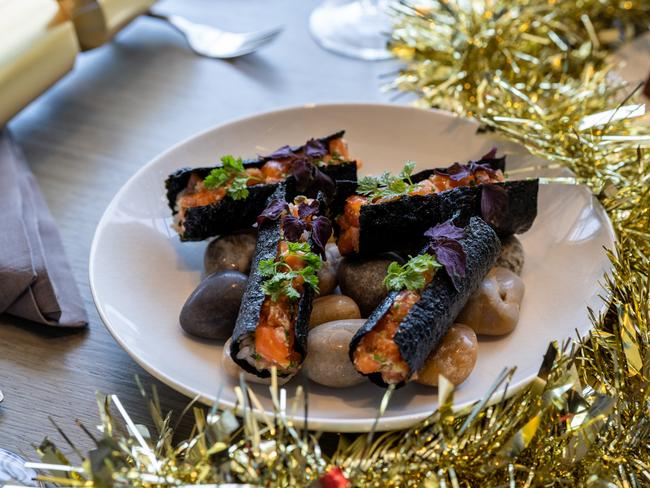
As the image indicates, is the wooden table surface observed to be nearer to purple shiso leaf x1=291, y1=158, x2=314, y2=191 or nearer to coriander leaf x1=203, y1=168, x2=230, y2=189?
coriander leaf x1=203, y1=168, x2=230, y2=189

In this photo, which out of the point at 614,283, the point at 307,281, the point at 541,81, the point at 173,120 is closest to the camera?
the point at 307,281

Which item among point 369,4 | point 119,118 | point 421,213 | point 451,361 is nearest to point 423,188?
point 421,213

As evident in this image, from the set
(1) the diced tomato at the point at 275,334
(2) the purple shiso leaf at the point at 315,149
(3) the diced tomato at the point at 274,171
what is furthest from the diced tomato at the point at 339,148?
(1) the diced tomato at the point at 275,334

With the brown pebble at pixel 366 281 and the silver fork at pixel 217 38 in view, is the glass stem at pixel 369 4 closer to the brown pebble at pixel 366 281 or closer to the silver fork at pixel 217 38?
the silver fork at pixel 217 38

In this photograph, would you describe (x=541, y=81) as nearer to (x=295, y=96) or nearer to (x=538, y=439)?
(x=295, y=96)

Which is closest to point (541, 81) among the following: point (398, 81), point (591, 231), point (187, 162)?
point (398, 81)

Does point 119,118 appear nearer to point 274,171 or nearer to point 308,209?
point 274,171
